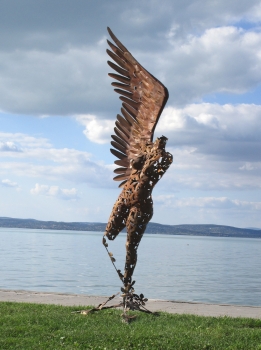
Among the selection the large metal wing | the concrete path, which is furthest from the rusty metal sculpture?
the concrete path

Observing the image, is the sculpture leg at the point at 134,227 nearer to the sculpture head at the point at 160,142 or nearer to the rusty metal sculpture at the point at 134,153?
the rusty metal sculpture at the point at 134,153

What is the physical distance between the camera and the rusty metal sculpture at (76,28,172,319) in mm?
8758

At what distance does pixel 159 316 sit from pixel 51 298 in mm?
3471

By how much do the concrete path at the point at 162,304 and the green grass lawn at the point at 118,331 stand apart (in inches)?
48.1

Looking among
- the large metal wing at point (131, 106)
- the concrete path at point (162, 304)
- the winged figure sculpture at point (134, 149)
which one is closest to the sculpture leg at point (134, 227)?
the winged figure sculpture at point (134, 149)

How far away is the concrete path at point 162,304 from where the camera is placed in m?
10.3

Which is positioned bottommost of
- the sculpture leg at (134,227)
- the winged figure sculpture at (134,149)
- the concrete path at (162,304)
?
the concrete path at (162,304)

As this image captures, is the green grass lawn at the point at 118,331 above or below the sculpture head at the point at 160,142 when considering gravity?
below

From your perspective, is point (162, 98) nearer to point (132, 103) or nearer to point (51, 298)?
point (132, 103)

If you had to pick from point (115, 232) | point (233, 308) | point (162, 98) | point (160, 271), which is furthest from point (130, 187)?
point (160, 271)

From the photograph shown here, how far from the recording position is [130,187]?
890cm

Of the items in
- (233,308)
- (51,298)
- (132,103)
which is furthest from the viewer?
(51,298)

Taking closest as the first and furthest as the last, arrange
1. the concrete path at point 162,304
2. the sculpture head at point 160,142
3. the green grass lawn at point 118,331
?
the green grass lawn at point 118,331
the sculpture head at point 160,142
the concrete path at point 162,304

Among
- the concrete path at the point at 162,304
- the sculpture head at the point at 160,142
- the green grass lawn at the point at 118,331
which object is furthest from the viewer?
the concrete path at the point at 162,304
